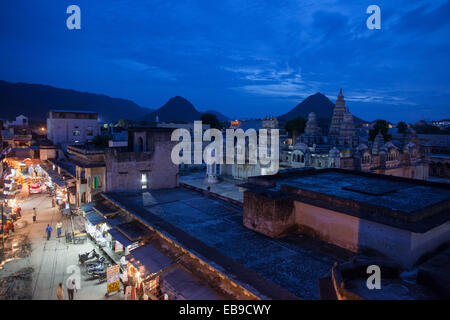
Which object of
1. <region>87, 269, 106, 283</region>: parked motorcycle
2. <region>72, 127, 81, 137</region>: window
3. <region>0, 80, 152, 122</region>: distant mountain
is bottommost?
<region>87, 269, 106, 283</region>: parked motorcycle

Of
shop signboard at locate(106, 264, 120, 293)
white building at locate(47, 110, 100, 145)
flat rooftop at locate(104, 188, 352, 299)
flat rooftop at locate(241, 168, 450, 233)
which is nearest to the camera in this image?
flat rooftop at locate(104, 188, 352, 299)

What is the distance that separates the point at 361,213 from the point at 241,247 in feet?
13.9

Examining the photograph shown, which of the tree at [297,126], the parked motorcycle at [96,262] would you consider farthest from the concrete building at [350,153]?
the parked motorcycle at [96,262]

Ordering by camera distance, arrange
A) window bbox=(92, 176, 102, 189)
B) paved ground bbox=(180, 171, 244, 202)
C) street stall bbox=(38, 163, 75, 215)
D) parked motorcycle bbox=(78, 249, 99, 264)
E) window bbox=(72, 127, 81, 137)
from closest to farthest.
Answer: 1. parked motorcycle bbox=(78, 249, 99, 264)
2. window bbox=(92, 176, 102, 189)
3. street stall bbox=(38, 163, 75, 215)
4. paved ground bbox=(180, 171, 244, 202)
5. window bbox=(72, 127, 81, 137)

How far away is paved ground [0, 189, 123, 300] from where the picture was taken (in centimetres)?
1335

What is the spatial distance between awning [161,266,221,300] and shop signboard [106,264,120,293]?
5328 mm

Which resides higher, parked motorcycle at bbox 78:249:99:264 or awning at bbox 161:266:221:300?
awning at bbox 161:266:221:300

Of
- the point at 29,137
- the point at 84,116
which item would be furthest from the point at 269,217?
the point at 29,137

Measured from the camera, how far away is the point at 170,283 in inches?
345

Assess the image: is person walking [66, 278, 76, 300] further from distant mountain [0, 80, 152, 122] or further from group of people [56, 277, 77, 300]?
distant mountain [0, 80, 152, 122]

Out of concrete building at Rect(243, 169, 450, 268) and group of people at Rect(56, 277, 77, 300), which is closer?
concrete building at Rect(243, 169, 450, 268)

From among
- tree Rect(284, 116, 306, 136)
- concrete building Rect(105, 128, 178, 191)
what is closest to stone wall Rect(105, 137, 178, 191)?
concrete building Rect(105, 128, 178, 191)

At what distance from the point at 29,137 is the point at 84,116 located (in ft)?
38.5

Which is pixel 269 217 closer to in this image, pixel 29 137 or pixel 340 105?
pixel 340 105
